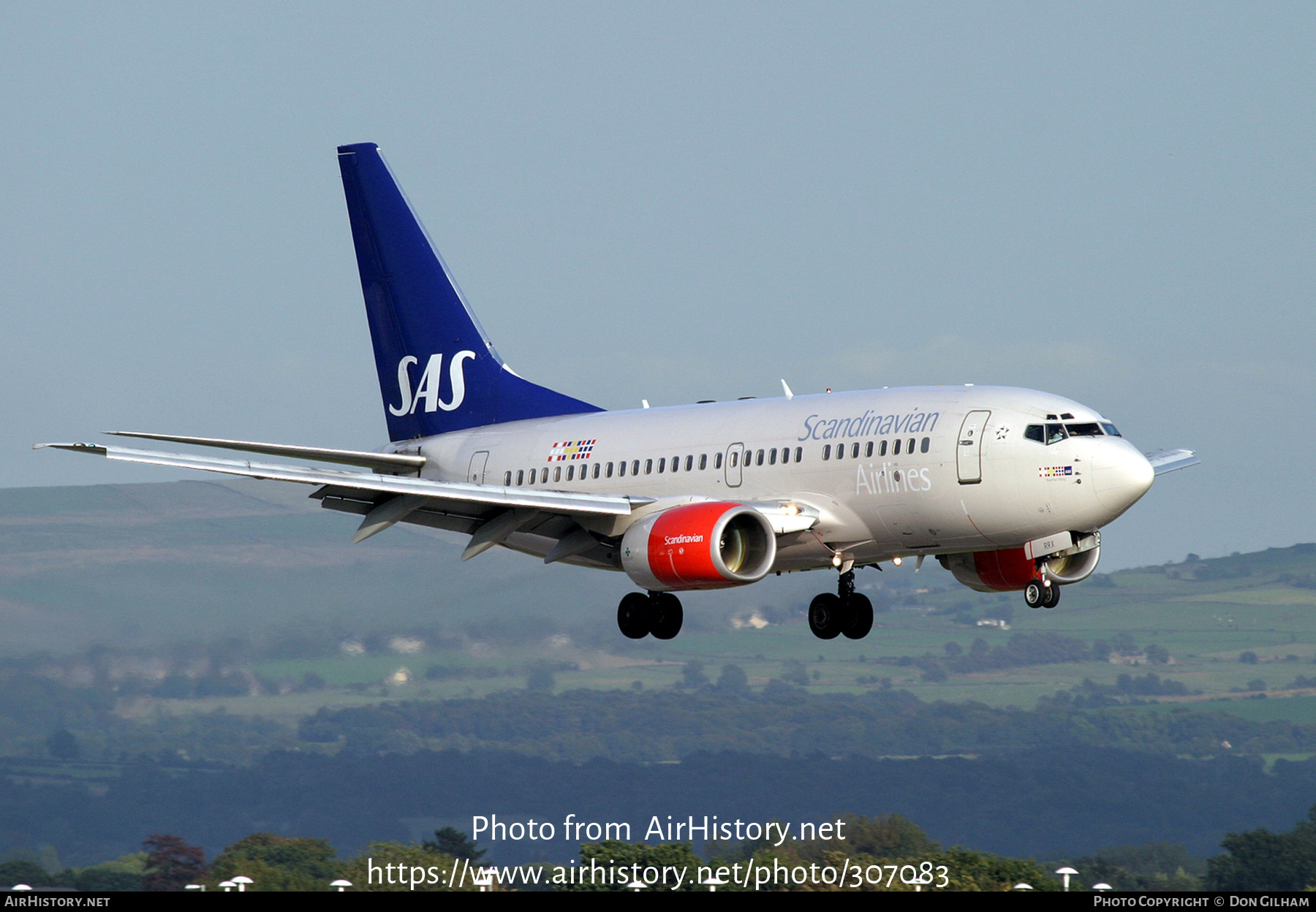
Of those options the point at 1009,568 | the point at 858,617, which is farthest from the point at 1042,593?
the point at 858,617

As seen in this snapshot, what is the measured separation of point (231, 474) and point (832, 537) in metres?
12.3

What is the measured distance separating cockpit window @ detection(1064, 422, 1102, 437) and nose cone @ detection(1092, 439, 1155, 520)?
0.49 m

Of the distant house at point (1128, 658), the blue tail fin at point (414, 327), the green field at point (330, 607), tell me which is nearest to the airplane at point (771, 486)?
the blue tail fin at point (414, 327)

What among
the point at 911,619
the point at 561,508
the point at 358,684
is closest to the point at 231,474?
the point at 561,508

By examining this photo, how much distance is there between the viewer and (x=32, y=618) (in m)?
86.2

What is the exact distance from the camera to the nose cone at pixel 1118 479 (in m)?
33.9

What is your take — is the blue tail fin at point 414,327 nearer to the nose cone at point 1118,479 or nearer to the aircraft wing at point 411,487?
the aircraft wing at point 411,487

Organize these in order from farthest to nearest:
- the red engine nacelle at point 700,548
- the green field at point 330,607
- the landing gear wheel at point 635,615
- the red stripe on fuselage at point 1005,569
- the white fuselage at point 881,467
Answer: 1. the green field at point 330,607
2. the landing gear wheel at point 635,615
3. the red stripe on fuselage at point 1005,569
4. the red engine nacelle at point 700,548
5. the white fuselage at point 881,467

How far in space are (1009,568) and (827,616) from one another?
4.21 metres

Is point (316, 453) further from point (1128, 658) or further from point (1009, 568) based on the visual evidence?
point (1128, 658)

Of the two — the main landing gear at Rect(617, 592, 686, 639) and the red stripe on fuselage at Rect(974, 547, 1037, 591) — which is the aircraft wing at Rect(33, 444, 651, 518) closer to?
the main landing gear at Rect(617, 592, 686, 639)

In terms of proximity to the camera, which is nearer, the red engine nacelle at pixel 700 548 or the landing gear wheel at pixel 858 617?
the red engine nacelle at pixel 700 548

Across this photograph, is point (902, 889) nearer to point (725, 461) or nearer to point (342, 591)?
point (342, 591)

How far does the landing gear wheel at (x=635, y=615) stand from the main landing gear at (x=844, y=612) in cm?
373
